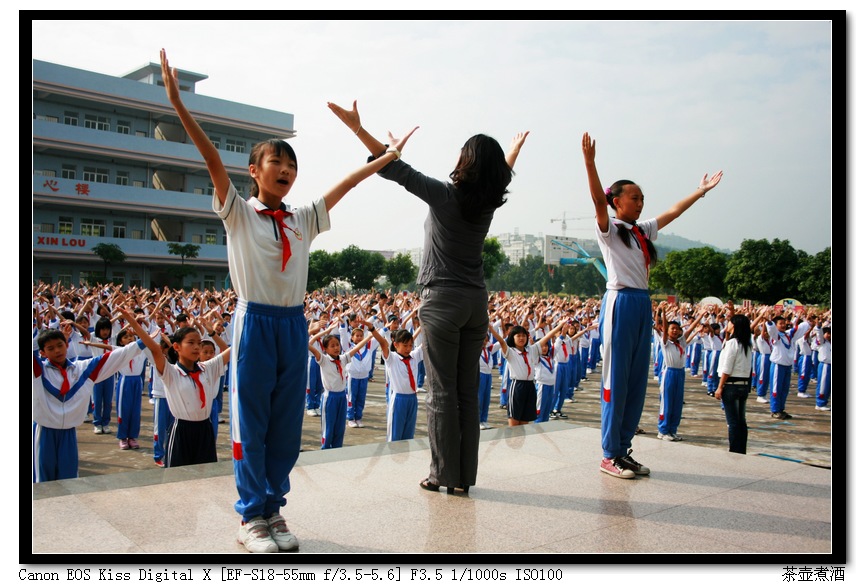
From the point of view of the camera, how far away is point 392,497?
142 inches

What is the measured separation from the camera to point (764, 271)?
42.6 m

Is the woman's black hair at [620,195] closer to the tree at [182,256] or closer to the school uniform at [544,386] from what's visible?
the school uniform at [544,386]

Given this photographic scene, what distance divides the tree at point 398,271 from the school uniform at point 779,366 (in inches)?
1701

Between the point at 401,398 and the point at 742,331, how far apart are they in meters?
4.03

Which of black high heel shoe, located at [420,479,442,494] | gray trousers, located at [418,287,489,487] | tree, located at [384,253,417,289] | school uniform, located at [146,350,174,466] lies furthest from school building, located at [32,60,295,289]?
gray trousers, located at [418,287,489,487]

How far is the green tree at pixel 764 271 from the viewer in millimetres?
41094

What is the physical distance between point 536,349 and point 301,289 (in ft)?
24.3

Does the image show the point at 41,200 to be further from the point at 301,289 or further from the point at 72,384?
the point at 301,289

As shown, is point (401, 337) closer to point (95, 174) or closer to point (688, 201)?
point (688, 201)

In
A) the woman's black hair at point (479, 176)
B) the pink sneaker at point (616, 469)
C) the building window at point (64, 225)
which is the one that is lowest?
the pink sneaker at point (616, 469)

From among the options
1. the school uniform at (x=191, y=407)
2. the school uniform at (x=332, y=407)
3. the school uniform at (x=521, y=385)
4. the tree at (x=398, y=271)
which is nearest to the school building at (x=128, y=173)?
the tree at (x=398, y=271)

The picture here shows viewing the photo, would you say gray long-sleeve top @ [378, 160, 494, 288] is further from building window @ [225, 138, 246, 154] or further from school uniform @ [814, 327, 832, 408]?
building window @ [225, 138, 246, 154]

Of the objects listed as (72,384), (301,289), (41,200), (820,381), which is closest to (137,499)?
(301,289)

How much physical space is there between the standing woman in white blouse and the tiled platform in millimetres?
2835
